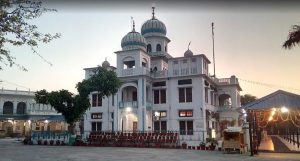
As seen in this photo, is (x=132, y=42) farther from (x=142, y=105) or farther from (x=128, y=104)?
(x=142, y=105)

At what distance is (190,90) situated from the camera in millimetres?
36750

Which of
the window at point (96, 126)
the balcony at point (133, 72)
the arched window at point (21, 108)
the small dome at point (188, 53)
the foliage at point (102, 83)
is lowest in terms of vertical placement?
the window at point (96, 126)

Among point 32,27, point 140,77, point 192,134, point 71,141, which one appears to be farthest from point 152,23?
point 32,27

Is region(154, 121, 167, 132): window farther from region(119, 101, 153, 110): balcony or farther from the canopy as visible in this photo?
the canopy

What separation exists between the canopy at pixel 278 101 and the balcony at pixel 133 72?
61.3 ft

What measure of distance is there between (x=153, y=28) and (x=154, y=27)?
258 millimetres

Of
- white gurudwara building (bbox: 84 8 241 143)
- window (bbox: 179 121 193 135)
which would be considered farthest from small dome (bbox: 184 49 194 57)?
window (bbox: 179 121 193 135)

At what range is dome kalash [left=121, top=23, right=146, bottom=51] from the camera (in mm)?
40750

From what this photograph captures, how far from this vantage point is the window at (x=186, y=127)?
35.6 meters

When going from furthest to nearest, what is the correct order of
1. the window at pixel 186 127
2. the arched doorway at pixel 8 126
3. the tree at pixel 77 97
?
the arched doorway at pixel 8 126 < the window at pixel 186 127 < the tree at pixel 77 97

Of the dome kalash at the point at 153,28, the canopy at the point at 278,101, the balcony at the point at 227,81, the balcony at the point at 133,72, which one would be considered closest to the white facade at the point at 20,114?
the balcony at the point at 133,72

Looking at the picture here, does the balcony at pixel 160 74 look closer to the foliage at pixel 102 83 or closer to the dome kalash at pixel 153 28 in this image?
the foliage at pixel 102 83

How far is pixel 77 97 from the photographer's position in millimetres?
34000

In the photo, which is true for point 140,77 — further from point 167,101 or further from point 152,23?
point 152,23
